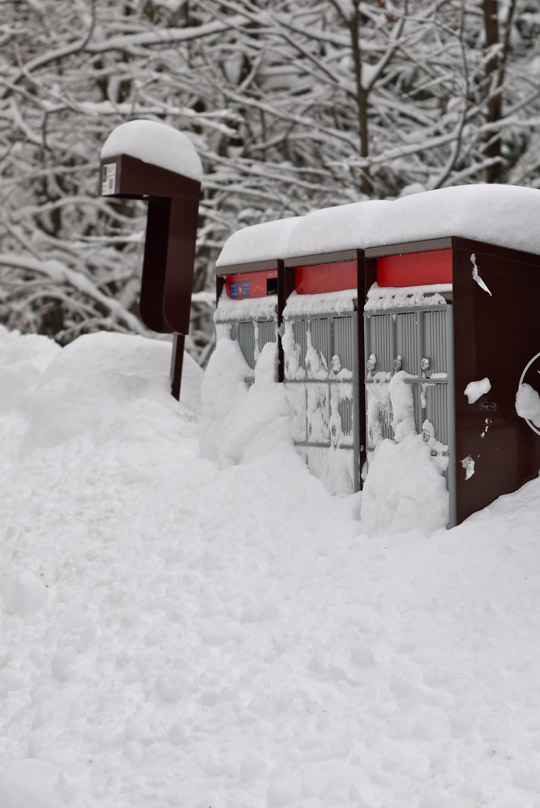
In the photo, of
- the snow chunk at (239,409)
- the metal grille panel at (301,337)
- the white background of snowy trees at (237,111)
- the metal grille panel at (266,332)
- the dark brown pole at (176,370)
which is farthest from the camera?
the white background of snowy trees at (237,111)

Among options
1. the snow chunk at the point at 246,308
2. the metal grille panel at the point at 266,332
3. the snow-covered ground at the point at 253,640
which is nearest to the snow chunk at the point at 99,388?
the snow-covered ground at the point at 253,640

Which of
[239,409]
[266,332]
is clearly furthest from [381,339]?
[239,409]

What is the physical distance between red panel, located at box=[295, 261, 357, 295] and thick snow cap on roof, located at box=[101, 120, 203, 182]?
182cm

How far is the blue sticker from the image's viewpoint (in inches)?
216

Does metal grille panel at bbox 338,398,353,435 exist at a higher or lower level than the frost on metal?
lower

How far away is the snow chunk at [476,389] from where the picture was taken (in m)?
4.25

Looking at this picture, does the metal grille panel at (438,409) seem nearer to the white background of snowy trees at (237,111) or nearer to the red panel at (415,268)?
the red panel at (415,268)

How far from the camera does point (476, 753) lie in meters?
3.02

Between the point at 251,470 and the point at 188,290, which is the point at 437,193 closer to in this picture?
the point at 251,470

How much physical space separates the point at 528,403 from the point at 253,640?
5.81 feet

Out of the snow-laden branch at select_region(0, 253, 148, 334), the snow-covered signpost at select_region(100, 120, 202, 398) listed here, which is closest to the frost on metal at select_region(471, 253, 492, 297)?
the snow-covered signpost at select_region(100, 120, 202, 398)

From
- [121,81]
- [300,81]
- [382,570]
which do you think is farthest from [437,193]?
[121,81]

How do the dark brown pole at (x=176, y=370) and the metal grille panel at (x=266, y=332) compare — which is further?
the dark brown pole at (x=176, y=370)

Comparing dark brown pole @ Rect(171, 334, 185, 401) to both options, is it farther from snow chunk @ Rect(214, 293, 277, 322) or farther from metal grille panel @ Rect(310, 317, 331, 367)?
metal grille panel @ Rect(310, 317, 331, 367)
